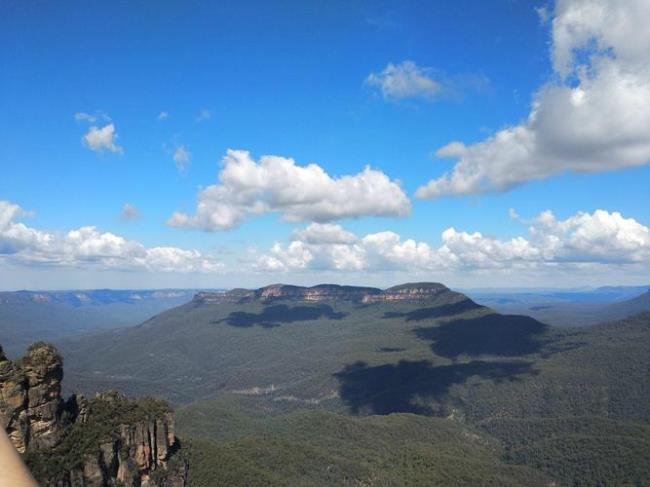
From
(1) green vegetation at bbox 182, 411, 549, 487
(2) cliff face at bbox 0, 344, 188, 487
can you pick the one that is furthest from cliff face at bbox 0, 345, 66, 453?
(1) green vegetation at bbox 182, 411, 549, 487

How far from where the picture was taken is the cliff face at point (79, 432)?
7988 centimetres

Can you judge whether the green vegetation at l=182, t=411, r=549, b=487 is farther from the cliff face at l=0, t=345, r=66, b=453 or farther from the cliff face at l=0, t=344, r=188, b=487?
the cliff face at l=0, t=345, r=66, b=453

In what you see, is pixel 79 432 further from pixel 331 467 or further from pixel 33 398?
pixel 331 467

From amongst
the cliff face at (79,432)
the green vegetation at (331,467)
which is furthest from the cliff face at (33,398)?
the green vegetation at (331,467)

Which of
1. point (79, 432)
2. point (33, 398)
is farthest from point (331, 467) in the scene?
point (33, 398)

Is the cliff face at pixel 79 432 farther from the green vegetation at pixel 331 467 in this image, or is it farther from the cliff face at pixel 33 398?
the green vegetation at pixel 331 467

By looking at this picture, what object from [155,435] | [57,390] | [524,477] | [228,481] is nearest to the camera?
[57,390]

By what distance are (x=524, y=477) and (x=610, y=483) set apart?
38.2 m

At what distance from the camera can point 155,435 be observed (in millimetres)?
96125

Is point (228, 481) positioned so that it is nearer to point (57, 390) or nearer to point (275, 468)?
point (275, 468)

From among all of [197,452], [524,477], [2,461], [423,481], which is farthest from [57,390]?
[524,477]

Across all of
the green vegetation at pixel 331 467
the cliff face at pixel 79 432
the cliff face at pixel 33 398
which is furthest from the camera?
the green vegetation at pixel 331 467

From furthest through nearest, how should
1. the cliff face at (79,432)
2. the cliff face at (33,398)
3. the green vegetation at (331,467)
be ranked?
1. the green vegetation at (331,467)
2. the cliff face at (79,432)
3. the cliff face at (33,398)

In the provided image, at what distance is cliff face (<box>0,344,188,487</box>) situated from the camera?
79.9 metres
